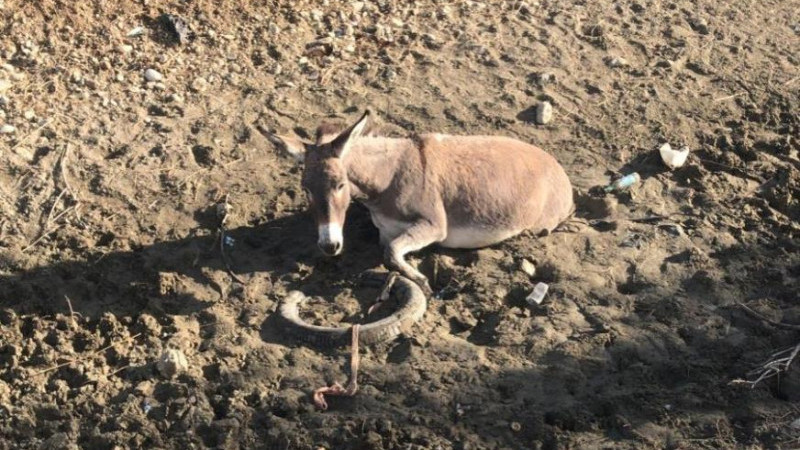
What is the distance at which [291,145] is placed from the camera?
7258 mm

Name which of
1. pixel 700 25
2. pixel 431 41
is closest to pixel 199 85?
pixel 431 41

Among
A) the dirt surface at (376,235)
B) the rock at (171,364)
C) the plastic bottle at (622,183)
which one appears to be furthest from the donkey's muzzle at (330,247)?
the plastic bottle at (622,183)

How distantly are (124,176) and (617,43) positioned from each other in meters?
4.95

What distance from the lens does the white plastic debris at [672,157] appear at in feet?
27.7

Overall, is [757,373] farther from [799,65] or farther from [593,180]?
[799,65]

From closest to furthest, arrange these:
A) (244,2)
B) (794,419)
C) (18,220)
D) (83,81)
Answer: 1. (794,419)
2. (18,220)
3. (83,81)
4. (244,2)

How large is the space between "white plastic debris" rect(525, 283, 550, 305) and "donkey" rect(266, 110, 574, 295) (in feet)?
2.19

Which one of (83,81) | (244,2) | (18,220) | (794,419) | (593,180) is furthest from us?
(244,2)

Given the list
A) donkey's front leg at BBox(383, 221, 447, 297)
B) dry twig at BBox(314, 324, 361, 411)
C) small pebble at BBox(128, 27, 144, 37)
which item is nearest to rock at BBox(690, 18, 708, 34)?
donkey's front leg at BBox(383, 221, 447, 297)

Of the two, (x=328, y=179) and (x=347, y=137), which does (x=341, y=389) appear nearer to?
(x=328, y=179)

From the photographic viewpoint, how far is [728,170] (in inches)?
334

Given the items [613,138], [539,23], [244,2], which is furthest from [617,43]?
[244,2]

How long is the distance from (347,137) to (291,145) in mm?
437

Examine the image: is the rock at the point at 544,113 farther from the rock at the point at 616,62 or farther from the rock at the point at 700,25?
the rock at the point at 700,25
